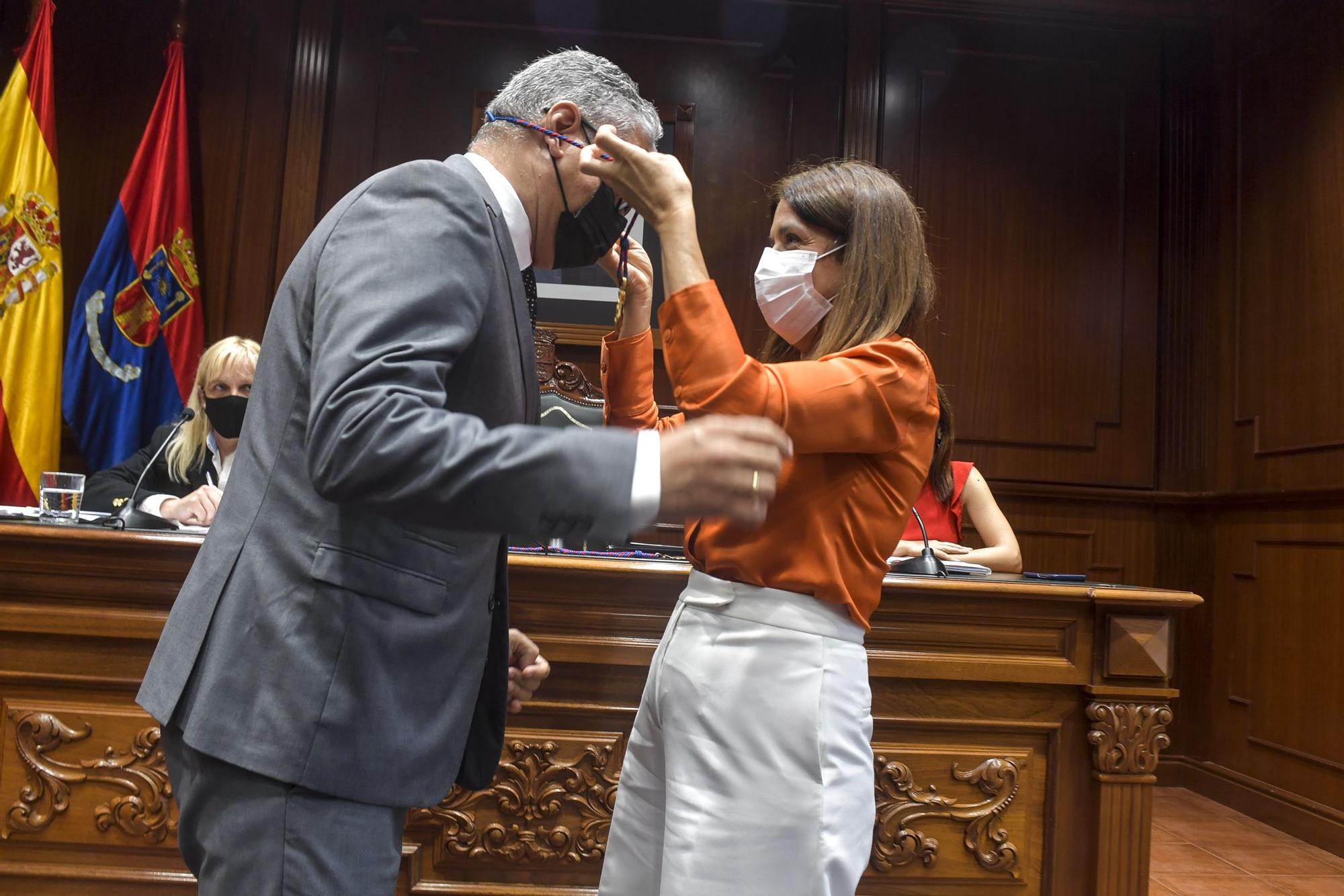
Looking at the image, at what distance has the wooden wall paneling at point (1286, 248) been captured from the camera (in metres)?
3.53

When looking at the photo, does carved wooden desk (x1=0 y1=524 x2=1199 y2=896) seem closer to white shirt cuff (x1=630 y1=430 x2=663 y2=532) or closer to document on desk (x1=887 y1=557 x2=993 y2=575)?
document on desk (x1=887 y1=557 x2=993 y2=575)

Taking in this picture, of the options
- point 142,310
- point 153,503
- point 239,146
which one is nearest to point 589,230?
point 153,503

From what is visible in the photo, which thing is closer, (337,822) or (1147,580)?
(337,822)

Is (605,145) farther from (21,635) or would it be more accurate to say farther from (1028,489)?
(1028,489)

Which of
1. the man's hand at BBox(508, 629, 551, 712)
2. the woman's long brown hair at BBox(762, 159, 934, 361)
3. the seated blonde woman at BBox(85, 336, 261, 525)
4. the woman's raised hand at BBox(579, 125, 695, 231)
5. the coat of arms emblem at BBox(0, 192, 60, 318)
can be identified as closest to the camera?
the woman's raised hand at BBox(579, 125, 695, 231)

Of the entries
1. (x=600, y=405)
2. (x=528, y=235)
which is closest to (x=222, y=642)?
(x=528, y=235)

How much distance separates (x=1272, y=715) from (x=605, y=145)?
369 cm

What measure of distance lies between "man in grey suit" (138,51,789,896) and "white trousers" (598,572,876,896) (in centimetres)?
31

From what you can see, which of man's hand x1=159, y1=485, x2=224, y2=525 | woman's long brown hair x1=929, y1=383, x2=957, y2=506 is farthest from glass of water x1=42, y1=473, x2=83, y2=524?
woman's long brown hair x1=929, y1=383, x2=957, y2=506

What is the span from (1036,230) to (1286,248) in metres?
0.95

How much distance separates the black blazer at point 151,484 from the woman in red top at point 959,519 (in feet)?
6.74

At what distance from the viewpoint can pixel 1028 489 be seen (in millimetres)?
4211

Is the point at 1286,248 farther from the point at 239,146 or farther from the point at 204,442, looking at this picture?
the point at 239,146

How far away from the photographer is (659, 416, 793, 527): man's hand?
2.27ft
